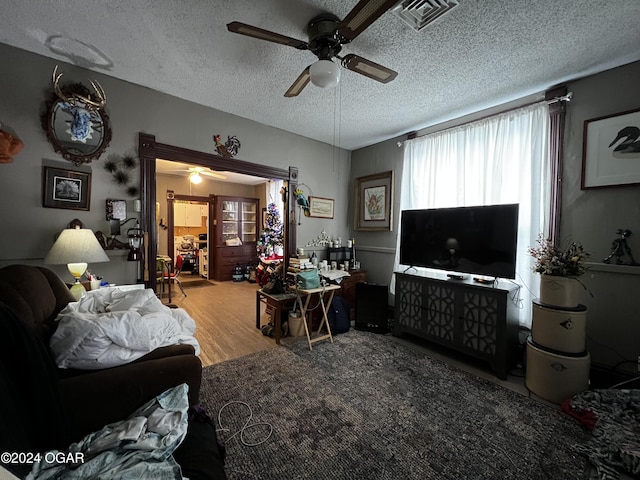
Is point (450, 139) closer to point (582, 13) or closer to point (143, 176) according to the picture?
point (582, 13)

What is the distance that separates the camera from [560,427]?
175cm

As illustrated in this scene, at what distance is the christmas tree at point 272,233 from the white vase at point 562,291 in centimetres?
469

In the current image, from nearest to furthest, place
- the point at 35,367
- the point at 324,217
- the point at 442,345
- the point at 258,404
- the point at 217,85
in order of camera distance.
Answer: the point at 35,367 → the point at 258,404 → the point at 217,85 → the point at 442,345 → the point at 324,217

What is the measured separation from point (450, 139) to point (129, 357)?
3.69 meters

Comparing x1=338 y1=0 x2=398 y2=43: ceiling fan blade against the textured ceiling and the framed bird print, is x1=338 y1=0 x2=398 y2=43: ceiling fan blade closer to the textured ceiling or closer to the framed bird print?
the textured ceiling

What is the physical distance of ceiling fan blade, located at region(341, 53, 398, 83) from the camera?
172 centimetres

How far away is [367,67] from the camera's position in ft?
5.92

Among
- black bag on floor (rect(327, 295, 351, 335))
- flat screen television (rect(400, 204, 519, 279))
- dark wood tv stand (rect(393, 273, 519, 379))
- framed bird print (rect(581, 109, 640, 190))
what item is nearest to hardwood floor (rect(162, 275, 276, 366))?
black bag on floor (rect(327, 295, 351, 335))

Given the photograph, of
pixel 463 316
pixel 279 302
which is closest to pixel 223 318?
pixel 279 302

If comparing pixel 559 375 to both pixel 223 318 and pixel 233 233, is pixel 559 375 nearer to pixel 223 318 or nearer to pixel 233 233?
pixel 223 318

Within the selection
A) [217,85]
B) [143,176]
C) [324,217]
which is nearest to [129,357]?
[143,176]

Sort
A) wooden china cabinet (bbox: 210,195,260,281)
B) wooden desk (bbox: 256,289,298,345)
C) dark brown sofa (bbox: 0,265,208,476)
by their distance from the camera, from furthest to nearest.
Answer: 1. wooden china cabinet (bbox: 210,195,260,281)
2. wooden desk (bbox: 256,289,298,345)
3. dark brown sofa (bbox: 0,265,208,476)

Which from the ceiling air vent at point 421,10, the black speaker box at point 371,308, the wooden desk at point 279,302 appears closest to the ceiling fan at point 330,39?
the ceiling air vent at point 421,10

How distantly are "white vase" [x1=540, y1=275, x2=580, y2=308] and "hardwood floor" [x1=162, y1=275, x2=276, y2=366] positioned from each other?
266 centimetres
